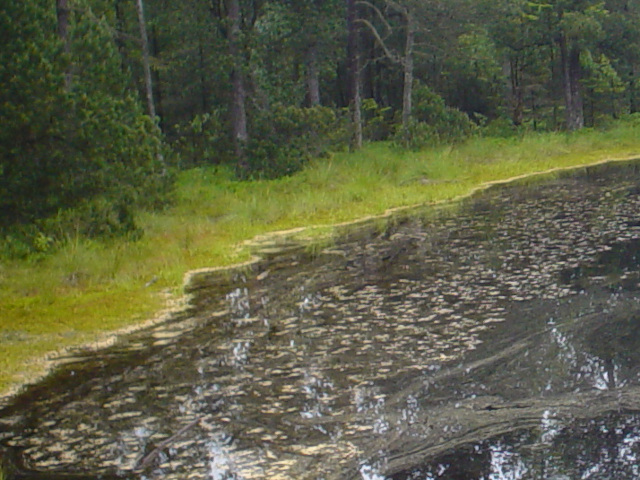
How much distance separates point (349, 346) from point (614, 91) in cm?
2989

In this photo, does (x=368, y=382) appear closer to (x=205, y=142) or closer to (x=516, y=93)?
(x=205, y=142)

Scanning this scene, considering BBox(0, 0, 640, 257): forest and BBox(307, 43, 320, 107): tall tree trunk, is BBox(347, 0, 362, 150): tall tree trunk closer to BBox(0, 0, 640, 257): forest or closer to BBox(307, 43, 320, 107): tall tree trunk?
BBox(0, 0, 640, 257): forest

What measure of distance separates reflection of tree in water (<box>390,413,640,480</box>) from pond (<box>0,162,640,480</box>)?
0.05 ft

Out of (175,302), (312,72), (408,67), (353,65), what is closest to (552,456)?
(175,302)

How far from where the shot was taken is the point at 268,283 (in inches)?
446

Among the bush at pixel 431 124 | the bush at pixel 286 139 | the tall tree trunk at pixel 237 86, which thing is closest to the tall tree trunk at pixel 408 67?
the bush at pixel 431 124

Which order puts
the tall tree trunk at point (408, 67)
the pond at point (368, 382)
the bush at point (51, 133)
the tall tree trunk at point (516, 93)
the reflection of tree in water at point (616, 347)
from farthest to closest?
the tall tree trunk at point (516, 93)
the tall tree trunk at point (408, 67)
the bush at point (51, 133)
the reflection of tree in water at point (616, 347)
the pond at point (368, 382)

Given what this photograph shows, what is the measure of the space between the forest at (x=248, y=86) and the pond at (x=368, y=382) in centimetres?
250

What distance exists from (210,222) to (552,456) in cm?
1054

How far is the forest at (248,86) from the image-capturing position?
1105 cm

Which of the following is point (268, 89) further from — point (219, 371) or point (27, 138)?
point (219, 371)

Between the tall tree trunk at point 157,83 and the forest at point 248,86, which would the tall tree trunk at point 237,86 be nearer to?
the forest at point 248,86

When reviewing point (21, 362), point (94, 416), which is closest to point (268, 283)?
point (21, 362)

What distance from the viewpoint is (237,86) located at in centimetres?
2098
